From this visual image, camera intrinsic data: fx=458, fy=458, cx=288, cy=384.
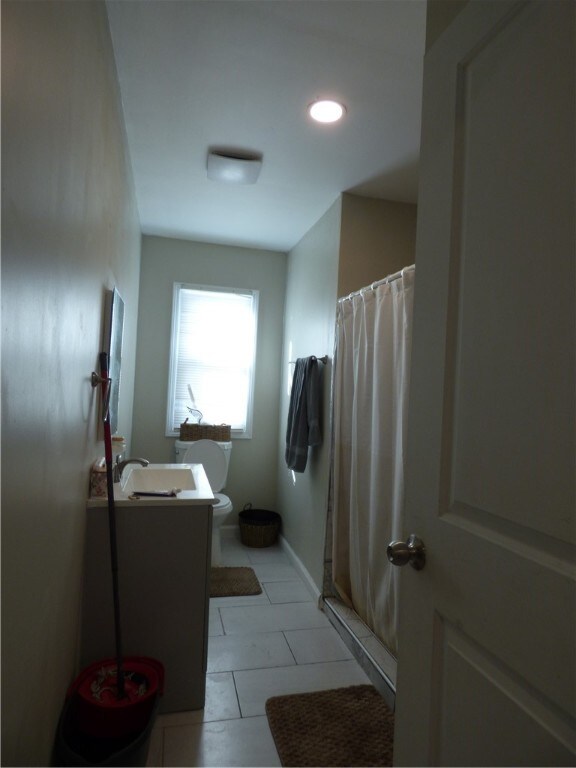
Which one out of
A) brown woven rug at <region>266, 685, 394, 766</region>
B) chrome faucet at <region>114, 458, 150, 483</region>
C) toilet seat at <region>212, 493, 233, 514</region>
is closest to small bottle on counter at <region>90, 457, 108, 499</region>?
chrome faucet at <region>114, 458, 150, 483</region>

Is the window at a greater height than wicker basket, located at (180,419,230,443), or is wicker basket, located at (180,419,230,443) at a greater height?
the window

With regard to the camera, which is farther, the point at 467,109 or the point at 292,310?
the point at 292,310

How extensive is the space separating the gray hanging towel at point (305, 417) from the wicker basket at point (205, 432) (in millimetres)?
725

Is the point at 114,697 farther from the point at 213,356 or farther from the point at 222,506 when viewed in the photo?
the point at 213,356

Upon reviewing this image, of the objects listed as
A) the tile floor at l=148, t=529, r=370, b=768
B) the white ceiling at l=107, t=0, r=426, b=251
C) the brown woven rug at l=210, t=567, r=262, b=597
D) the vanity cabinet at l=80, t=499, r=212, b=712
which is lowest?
the tile floor at l=148, t=529, r=370, b=768

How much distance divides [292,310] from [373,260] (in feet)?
3.53

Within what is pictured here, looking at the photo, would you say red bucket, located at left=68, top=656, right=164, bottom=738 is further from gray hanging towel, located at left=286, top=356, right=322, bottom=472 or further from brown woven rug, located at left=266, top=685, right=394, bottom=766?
gray hanging towel, located at left=286, top=356, right=322, bottom=472

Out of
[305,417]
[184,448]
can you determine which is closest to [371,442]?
[305,417]

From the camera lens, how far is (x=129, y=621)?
1.81 meters

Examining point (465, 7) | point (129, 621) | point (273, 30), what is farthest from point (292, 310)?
point (465, 7)

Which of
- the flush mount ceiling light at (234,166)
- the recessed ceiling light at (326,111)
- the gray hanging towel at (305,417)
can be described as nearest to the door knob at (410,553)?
the recessed ceiling light at (326,111)

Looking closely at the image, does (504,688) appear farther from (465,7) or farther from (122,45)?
(122,45)

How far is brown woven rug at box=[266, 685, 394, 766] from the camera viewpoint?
1.64 metres

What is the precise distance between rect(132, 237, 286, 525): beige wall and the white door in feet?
9.83
